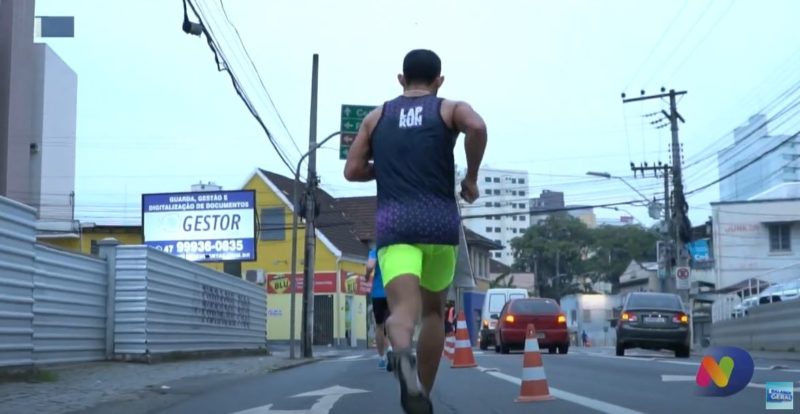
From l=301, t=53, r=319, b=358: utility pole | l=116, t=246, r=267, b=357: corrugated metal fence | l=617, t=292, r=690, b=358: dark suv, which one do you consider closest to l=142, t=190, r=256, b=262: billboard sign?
l=301, t=53, r=319, b=358: utility pole

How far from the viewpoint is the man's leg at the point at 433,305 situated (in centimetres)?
502

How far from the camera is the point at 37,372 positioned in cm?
1164

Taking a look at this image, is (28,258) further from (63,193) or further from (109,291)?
(63,193)

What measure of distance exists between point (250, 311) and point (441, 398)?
20.1 metres

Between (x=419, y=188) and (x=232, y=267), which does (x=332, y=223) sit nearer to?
(x=232, y=267)

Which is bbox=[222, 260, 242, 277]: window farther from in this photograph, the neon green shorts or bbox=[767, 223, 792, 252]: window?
the neon green shorts

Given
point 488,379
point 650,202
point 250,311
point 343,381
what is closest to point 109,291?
point 343,381

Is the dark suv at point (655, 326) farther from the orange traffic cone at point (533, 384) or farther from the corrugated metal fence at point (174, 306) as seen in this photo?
the orange traffic cone at point (533, 384)

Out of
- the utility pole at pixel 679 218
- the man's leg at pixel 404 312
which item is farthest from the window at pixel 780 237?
the man's leg at pixel 404 312

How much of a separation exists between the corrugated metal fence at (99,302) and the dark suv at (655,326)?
9310 mm

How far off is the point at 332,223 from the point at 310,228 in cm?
2022

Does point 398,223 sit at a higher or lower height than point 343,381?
higher

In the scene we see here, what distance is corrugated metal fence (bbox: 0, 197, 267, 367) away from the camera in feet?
37.9

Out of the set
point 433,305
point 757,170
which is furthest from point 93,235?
point 757,170
